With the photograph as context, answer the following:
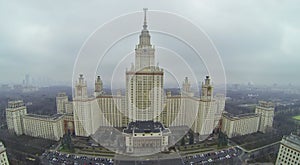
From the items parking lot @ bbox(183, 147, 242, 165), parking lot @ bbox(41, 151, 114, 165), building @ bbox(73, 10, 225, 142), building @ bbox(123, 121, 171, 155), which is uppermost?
building @ bbox(73, 10, 225, 142)

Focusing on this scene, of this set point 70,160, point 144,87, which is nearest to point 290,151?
point 144,87

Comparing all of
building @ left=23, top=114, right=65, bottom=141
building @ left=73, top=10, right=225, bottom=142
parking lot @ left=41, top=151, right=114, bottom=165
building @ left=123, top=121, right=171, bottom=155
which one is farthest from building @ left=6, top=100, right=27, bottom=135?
building @ left=123, top=121, right=171, bottom=155

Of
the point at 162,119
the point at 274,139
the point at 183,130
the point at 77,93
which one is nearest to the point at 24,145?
the point at 77,93

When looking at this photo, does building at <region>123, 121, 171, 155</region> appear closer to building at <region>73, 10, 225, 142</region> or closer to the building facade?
building at <region>73, 10, 225, 142</region>

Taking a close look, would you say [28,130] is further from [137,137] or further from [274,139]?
[274,139]

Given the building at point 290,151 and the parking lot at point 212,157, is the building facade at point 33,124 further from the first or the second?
the building at point 290,151

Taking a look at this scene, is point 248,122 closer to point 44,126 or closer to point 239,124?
point 239,124

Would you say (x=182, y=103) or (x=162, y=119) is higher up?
(x=182, y=103)
